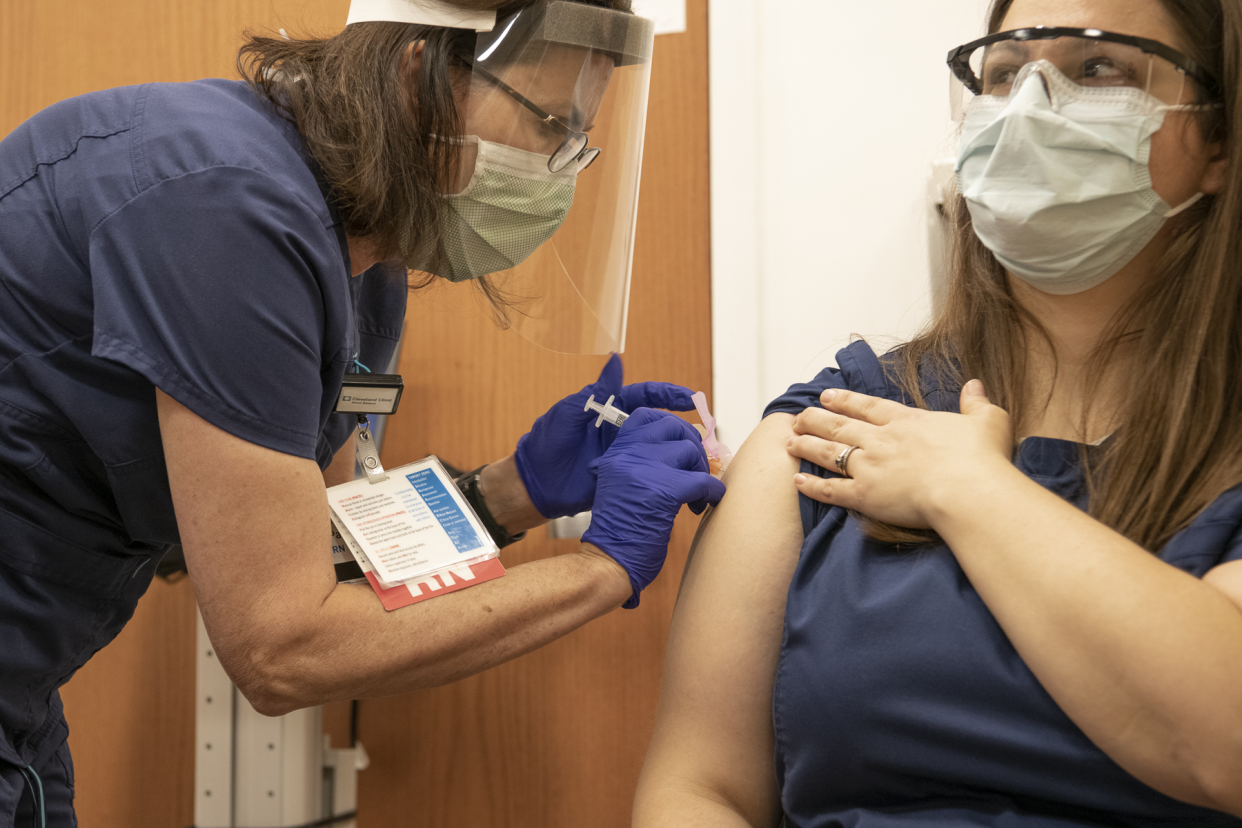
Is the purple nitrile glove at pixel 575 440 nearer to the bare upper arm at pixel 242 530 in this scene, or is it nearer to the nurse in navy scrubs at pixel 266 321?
the nurse in navy scrubs at pixel 266 321

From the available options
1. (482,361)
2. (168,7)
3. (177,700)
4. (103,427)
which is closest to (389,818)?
(177,700)

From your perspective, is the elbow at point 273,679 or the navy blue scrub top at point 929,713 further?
the elbow at point 273,679

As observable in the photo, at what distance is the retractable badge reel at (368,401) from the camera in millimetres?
1148

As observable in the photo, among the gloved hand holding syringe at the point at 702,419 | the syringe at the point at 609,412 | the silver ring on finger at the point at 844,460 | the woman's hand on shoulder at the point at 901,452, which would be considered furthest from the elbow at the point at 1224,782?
the syringe at the point at 609,412

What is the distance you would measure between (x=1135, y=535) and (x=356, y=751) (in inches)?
55.3

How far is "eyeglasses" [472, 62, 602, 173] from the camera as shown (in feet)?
3.46

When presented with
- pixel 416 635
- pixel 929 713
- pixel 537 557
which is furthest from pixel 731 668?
pixel 537 557

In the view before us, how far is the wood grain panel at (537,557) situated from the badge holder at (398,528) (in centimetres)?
59

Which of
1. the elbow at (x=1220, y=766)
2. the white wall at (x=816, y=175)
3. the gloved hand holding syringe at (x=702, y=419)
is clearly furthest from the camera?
the white wall at (x=816, y=175)

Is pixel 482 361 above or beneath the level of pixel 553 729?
above

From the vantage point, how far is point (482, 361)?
180 centimetres

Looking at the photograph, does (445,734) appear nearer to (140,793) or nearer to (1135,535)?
(140,793)

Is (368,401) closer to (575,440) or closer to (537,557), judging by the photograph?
(575,440)

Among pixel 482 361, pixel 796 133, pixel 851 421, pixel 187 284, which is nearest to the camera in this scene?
pixel 187 284
